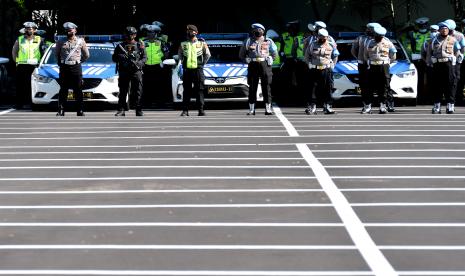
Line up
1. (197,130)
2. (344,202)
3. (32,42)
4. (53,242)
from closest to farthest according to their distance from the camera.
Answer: (53,242) → (344,202) → (197,130) → (32,42)

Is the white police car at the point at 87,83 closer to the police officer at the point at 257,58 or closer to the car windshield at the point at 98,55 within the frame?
the car windshield at the point at 98,55

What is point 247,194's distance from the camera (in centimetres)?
1244

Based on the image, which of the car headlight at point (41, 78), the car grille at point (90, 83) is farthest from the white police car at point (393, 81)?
the car headlight at point (41, 78)

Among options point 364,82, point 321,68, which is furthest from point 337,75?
point 321,68

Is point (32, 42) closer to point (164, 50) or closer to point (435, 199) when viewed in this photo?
point (164, 50)

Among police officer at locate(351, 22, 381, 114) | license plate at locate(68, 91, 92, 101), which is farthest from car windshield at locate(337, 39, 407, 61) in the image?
license plate at locate(68, 91, 92, 101)

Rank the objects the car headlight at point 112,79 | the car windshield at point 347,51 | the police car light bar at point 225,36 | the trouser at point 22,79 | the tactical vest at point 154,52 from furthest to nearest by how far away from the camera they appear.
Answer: the tactical vest at point 154,52 < the police car light bar at point 225,36 < the trouser at point 22,79 < the car windshield at point 347,51 < the car headlight at point 112,79

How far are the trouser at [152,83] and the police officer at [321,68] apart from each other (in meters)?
4.76

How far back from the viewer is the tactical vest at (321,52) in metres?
24.0

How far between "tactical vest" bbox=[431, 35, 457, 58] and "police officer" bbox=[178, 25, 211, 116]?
413 cm

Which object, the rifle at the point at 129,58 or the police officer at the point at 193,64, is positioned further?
the rifle at the point at 129,58

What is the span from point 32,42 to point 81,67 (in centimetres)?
269

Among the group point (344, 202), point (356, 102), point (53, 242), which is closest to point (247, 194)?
point (344, 202)

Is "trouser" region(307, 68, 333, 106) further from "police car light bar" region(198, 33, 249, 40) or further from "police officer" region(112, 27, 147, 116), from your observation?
"police car light bar" region(198, 33, 249, 40)
